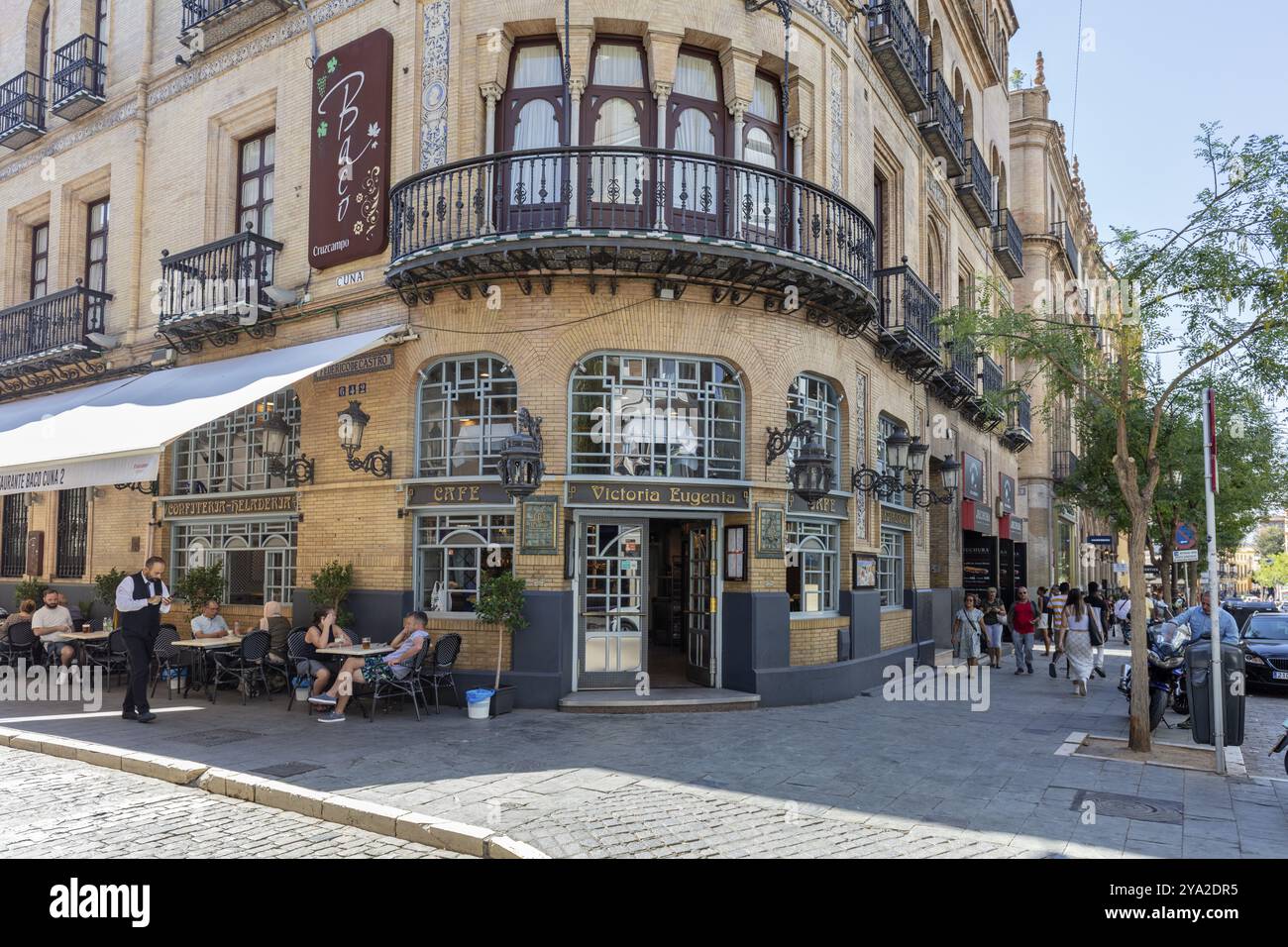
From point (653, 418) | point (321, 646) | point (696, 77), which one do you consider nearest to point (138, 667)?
point (321, 646)

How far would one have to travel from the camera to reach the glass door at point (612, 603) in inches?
476

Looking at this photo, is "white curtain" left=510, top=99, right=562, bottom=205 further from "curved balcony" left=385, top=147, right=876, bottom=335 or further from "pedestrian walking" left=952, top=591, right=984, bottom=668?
"pedestrian walking" left=952, top=591, right=984, bottom=668

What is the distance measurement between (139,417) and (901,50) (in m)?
13.9

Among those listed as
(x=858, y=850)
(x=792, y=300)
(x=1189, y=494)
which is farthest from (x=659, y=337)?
(x=1189, y=494)

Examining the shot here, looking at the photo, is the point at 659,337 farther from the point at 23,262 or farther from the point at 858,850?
the point at 23,262

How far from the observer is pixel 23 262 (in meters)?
20.7

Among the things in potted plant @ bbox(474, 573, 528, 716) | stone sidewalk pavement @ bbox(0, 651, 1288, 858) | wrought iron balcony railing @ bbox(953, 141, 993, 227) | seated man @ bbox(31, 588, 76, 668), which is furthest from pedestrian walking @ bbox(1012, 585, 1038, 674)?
seated man @ bbox(31, 588, 76, 668)

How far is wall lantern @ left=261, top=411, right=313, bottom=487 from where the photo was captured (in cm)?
1384

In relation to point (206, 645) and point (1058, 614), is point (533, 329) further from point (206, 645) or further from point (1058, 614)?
point (1058, 614)

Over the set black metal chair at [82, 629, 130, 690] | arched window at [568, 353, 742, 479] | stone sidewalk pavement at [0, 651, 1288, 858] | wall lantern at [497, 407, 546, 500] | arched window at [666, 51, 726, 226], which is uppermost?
arched window at [666, 51, 726, 226]

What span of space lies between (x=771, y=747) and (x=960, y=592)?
43.5 ft

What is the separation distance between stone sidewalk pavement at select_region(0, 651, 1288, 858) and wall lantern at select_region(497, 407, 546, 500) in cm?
276

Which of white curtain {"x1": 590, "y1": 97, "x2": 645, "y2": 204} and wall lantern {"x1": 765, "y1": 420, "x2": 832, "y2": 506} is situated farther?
wall lantern {"x1": 765, "y1": 420, "x2": 832, "y2": 506}

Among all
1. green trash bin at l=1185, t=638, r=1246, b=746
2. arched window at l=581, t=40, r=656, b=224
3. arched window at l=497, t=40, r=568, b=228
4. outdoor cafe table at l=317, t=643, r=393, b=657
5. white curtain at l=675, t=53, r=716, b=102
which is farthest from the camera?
white curtain at l=675, t=53, r=716, b=102
